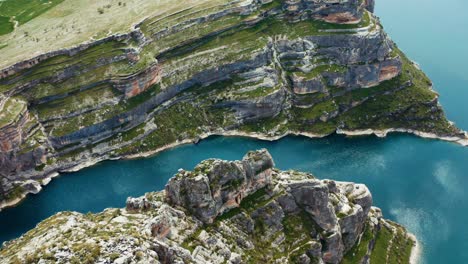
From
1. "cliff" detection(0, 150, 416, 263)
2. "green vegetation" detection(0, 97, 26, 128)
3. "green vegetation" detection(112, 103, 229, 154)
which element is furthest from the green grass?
"green vegetation" detection(0, 97, 26, 128)

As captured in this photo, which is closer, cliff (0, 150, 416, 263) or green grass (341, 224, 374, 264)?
cliff (0, 150, 416, 263)

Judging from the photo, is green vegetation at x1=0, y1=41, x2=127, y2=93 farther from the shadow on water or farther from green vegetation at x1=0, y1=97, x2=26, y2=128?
the shadow on water

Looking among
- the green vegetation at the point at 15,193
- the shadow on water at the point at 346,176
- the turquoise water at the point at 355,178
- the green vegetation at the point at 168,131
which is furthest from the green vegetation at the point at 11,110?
the green vegetation at the point at 168,131

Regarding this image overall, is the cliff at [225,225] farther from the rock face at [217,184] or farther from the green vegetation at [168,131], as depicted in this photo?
the green vegetation at [168,131]

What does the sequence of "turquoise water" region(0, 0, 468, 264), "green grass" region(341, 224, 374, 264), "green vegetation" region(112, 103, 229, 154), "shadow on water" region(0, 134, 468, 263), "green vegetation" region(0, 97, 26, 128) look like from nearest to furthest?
"green grass" region(341, 224, 374, 264) < "turquoise water" region(0, 0, 468, 264) < "shadow on water" region(0, 134, 468, 263) < "green vegetation" region(0, 97, 26, 128) < "green vegetation" region(112, 103, 229, 154)

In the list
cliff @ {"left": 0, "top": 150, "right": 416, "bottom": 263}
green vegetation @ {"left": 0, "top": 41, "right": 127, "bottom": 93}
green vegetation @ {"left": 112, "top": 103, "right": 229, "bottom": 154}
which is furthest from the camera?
green vegetation @ {"left": 112, "top": 103, "right": 229, "bottom": 154}

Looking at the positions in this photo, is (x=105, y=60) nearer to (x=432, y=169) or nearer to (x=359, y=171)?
(x=359, y=171)

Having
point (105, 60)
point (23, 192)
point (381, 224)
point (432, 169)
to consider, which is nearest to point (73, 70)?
point (105, 60)
